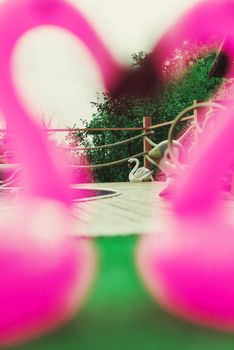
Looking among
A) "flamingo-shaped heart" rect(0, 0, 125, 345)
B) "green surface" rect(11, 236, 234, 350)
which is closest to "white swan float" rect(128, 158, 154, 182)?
"flamingo-shaped heart" rect(0, 0, 125, 345)

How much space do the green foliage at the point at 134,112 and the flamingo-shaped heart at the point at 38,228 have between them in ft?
32.0

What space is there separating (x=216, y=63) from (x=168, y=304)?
3175 millimetres

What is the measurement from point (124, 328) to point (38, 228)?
0.46m

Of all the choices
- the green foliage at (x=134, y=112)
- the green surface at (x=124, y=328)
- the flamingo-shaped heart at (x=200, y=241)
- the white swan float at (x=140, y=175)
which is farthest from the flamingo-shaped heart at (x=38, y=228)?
the green foliage at (x=134, y=112)

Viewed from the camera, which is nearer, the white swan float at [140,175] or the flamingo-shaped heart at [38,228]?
the flamingo-shaped heart at [38,228]

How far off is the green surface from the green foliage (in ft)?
32.8

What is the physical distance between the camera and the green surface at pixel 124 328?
1.63 m

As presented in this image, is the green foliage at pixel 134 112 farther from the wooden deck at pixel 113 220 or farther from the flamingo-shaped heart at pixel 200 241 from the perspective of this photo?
the flamingo-shaped heart at pixel 200 241

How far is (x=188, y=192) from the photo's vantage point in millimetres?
1821

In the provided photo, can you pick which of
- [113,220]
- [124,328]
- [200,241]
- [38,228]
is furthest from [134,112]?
[124,328]

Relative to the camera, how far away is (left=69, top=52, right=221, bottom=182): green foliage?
13130 millimetres

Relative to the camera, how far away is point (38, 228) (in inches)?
74.6

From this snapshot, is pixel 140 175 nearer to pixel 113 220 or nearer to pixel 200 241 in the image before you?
pixel 113 220

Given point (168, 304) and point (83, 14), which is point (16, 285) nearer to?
point (168, 304)
